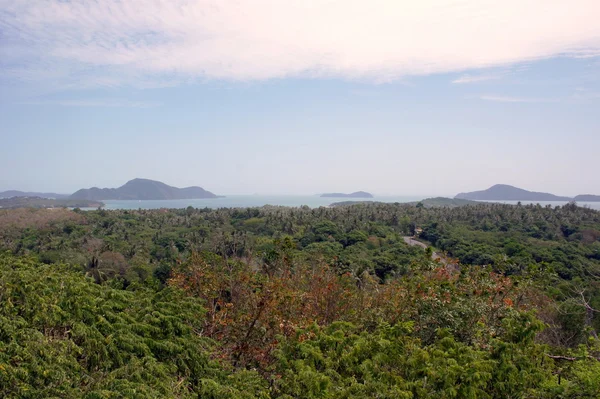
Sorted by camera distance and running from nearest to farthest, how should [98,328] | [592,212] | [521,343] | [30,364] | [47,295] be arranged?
[30,364] → [521,343] → [98,328] → [47,295] → [592,212]

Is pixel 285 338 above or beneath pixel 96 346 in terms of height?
Answer: beneath

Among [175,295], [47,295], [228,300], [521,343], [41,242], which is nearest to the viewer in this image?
[521,343]

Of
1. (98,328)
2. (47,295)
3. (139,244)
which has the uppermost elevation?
(47,295)

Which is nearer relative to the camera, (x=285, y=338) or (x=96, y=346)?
(x=96, y=346)

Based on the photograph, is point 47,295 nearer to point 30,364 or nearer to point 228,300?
point 30,364

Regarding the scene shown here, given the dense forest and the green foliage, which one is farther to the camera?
the dense forest

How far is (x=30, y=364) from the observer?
6.55 meters

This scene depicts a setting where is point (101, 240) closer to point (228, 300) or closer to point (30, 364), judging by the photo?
point (228, 300)

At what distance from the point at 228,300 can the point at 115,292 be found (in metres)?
5.80

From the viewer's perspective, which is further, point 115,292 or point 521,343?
point 115,292

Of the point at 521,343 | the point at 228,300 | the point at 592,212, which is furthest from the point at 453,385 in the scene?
the point at 592,212

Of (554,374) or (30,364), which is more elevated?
(30,364)

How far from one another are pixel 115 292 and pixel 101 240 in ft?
155

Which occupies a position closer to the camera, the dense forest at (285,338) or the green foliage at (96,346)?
the green foliage at (96,346)
